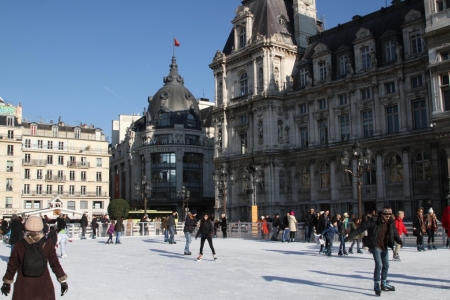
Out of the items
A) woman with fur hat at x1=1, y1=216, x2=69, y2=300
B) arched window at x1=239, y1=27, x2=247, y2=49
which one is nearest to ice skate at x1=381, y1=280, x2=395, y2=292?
woman with fur hat at x1=1, y1=216, x2=69, y2=300

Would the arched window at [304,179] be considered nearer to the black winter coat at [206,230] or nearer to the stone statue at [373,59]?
the stone statue at [373,59]

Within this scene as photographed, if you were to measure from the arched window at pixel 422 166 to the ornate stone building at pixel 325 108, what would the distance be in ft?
0.27

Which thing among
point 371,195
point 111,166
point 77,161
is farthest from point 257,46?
point 111,166

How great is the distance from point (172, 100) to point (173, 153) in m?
8.84

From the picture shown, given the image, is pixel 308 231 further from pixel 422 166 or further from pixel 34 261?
pixel 34 261

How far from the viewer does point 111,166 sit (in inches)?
3895

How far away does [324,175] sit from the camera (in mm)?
47125

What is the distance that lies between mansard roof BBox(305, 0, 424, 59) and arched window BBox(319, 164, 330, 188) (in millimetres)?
10756

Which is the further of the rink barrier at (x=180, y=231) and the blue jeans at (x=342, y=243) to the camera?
the rink barrier at (x=180, y=231)

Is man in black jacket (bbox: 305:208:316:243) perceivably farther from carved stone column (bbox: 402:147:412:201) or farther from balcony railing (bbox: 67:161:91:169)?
balcony railing (bbox: 67:161:91:169)

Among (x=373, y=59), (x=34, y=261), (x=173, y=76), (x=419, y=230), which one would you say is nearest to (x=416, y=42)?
(x=373, y=59)

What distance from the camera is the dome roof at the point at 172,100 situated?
268 feet

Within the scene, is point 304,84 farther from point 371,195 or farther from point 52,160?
point 52,160

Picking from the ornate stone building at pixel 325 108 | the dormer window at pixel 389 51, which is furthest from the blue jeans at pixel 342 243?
the dormer window at pixel 389 51
